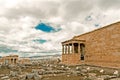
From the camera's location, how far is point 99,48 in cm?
3014

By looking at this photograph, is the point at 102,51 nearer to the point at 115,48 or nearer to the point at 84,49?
the point at 115,48

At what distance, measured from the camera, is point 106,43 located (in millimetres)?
28000

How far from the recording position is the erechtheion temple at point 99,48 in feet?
84.2

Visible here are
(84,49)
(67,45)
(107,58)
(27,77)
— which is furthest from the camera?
(67,45)

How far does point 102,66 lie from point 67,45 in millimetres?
13776

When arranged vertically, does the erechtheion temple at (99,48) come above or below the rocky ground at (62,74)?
above

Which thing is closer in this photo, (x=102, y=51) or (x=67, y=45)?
(x=102, y=51)

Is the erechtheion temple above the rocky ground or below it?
above

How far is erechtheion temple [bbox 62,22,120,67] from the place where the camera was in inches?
1011

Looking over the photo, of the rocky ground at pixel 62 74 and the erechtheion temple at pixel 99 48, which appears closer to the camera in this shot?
the rocky ground at pixel 62 74

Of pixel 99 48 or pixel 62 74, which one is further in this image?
pixel 99 48

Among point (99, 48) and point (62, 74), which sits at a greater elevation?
point (99, 48)

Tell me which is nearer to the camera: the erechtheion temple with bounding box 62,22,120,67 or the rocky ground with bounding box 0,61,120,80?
the rocky ground with bounding box 0,61,120,80

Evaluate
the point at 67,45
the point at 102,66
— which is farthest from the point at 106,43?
the point at 67,45
